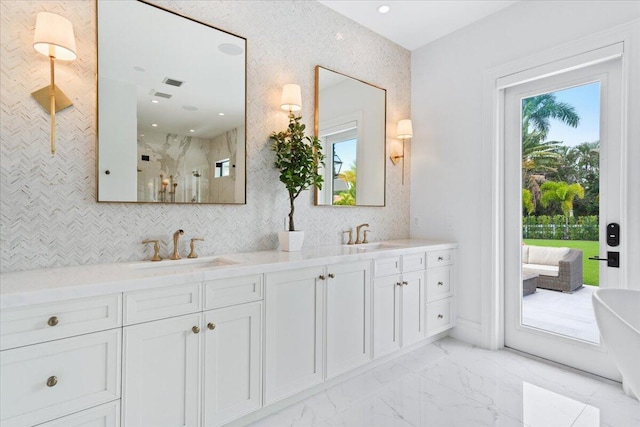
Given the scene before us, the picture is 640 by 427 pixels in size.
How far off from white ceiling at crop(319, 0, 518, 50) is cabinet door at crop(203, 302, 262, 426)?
263 cm

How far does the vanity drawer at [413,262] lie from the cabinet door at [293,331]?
0.88 meters

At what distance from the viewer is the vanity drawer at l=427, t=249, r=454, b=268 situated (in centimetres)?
301

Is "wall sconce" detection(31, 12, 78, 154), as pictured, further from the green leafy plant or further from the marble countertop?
the green leafy plant

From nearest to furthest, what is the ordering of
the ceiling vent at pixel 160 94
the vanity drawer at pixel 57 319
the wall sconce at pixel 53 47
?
the vanity drawer at pixel 57 319 < the wall sconce at pixel 53 47 < the ceiling vent at pixel 160 94

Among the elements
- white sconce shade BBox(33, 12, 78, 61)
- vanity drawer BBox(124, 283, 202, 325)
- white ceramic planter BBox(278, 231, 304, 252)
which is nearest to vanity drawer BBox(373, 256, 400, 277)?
white ceramic planter BBox(278, 231, 304, 252)

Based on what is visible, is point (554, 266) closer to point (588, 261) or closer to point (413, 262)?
point (588, 261)

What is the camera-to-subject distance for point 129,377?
4.91 feet

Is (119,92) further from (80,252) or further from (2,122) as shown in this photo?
(80,252)

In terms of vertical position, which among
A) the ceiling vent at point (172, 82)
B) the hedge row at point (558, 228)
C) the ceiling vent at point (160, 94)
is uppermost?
the ceiling vent at point (172, 82)

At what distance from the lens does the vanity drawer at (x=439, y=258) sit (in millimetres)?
3012

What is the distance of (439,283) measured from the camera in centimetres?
311

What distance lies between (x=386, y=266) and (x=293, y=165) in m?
1.06

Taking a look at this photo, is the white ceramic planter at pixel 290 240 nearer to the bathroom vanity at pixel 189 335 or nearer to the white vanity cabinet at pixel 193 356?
the bathroom vanity at pixel 189 335

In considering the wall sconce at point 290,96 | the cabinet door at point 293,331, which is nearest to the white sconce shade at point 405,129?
the wall sconce at point 290,96
